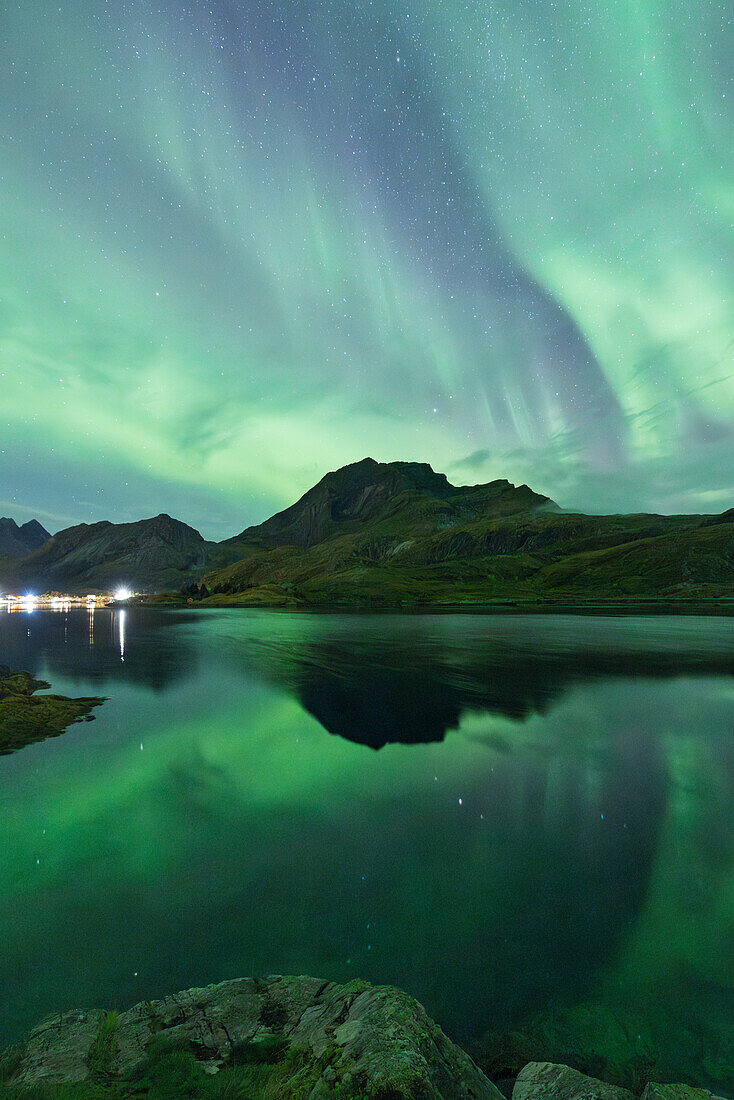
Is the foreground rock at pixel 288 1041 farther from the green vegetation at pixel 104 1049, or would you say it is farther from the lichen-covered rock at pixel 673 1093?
the lichen-covered rock at pixel 673 1093

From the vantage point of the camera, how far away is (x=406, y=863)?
1391 centimetres

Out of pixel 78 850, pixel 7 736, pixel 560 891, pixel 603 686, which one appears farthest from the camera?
pixel 603 686

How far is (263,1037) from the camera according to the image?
691 centimetres

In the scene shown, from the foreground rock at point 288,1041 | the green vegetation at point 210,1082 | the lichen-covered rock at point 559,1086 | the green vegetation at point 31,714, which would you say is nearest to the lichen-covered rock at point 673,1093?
the lichen-covered rock at point 559,1086

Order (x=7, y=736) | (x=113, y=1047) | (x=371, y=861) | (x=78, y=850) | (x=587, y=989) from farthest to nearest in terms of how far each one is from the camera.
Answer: (x=7, y=736) < (x=78, y=850) < (x=371, y=861) < (x=587, y=989) < (x=113, y=1047)

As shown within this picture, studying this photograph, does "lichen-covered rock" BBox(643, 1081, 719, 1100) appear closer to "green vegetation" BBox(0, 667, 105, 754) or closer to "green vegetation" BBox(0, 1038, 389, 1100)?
"green vegetation" BBox(0, 1038, 389, 1100)

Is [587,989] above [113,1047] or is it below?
below

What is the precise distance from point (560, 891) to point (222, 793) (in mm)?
13900

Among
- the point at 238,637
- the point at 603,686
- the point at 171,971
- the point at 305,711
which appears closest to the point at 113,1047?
the point at 171,971

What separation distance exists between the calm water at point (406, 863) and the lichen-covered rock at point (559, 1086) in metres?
2.37

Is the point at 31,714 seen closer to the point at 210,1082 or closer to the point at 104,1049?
the point at 104,1049

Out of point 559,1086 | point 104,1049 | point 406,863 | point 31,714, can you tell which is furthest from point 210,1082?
point 31,714

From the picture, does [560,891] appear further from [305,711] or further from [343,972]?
[305,711]

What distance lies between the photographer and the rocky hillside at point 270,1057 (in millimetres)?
5473
